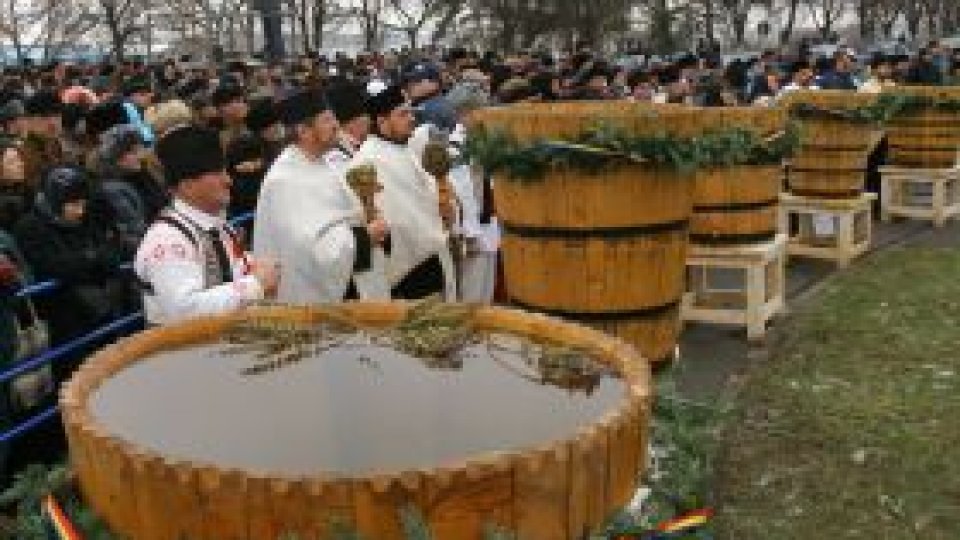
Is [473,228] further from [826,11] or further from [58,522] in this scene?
[826,11]

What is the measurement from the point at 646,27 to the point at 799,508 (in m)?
44.5

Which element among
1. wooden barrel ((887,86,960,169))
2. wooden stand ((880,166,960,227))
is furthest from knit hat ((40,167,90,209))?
wooden stand ((880,166,960,227))

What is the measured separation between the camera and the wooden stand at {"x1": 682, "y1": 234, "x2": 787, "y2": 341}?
28.0 feet

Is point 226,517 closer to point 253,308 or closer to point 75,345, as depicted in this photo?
point 253,308

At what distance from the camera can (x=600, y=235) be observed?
564 cm

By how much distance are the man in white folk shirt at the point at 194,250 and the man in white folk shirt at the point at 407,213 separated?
1716mm

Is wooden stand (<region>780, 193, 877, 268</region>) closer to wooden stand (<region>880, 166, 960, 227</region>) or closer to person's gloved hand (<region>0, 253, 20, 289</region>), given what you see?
wooden stand (<region>880, 166, 960, 227</region>)

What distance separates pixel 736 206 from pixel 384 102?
2905mm

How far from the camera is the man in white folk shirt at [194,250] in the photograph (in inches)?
157

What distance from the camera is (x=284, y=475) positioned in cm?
224

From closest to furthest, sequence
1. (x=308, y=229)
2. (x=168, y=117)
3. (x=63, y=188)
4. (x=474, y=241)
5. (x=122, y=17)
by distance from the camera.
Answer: (x=308, y=229), (x=63, y=188), (x=474, y=241), (x=168, y=117), (x=122, y=17)

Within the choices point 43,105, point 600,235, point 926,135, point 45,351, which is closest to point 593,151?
point 600,235

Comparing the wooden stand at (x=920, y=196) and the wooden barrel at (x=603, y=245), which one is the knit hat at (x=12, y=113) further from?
the wooden stand at (x=920, y=196)

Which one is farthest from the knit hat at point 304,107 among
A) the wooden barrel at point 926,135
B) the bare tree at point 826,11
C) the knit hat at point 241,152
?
the bare tree at point 826,11
